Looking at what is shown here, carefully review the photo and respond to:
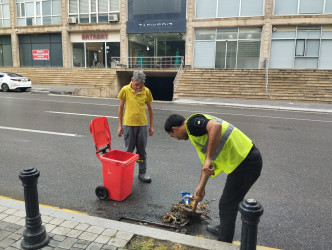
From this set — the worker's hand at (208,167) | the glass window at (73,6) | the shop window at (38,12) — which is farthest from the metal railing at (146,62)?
the worker's hand at (208,167)

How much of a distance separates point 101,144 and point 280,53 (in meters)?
23.5

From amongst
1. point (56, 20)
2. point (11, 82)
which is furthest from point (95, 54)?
point (11, 82)

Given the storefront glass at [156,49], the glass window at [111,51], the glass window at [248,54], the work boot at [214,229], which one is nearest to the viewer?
the work boot at [214,229]

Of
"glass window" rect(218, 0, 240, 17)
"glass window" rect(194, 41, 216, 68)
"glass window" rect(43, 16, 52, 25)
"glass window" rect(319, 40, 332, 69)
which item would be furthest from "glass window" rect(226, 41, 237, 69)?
"glass window" rect(43, 16, 52, 25)

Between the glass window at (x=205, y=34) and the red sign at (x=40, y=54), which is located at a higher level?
the glass window at (x=205, y=34)

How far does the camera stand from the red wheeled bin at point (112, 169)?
3.80 m

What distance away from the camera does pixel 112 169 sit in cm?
384

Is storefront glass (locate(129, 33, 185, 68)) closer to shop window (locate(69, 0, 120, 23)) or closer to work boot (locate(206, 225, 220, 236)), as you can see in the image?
shop window (locate(69, 0, 120, 23))

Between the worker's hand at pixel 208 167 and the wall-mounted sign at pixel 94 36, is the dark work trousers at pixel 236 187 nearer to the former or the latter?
the worker's hand at pixel 208 167

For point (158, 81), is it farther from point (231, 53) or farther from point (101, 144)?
point (101, 144)

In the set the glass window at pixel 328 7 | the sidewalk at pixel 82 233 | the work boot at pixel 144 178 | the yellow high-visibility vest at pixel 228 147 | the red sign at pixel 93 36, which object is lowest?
the work boot at pixel 144 178

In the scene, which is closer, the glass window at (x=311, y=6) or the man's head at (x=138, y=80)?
the man's head at (x=138, y=80)

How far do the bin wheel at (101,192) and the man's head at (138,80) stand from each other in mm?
1635

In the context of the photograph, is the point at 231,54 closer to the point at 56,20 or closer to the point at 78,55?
the point at 78,55
